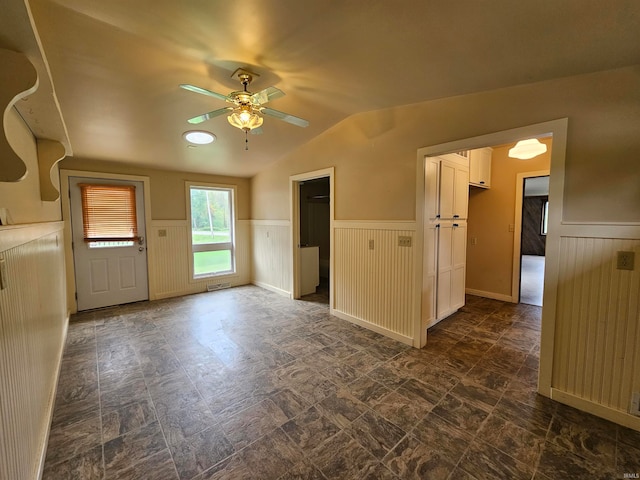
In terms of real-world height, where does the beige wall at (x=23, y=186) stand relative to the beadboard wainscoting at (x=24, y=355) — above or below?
above

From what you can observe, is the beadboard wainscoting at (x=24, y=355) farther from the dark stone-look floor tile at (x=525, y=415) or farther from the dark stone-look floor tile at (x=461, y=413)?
the dark stone-look floor tile at (x=525, y=415)

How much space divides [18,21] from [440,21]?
6.19 feet

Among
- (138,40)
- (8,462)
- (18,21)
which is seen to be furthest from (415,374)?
(138,40)

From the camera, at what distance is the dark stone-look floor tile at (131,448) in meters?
1.52

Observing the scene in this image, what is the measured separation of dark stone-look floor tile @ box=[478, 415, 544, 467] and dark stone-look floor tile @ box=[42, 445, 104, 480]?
228 cm

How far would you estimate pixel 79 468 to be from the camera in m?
1.50

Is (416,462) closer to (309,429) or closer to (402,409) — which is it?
(402,409)

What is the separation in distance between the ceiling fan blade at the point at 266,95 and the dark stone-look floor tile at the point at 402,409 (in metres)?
2.39

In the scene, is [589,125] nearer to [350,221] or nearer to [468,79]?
[468,79]

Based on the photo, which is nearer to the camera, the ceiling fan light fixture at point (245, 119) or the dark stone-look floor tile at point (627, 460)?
the dark stone-look floor tile at point (627, 460)

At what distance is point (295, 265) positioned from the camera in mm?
4688

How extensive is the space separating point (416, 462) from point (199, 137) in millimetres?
3866

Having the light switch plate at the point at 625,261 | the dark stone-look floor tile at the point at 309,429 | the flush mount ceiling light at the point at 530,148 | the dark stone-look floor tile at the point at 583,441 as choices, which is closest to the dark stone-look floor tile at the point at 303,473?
the dark stone-look floor tile at the point at 309,429

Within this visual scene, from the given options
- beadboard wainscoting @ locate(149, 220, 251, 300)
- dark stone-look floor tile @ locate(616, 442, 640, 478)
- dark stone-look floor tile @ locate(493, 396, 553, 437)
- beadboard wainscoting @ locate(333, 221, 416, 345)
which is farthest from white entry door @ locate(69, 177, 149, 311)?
dark stone-look floor tile @ locate(616, 442, 640, 478)
